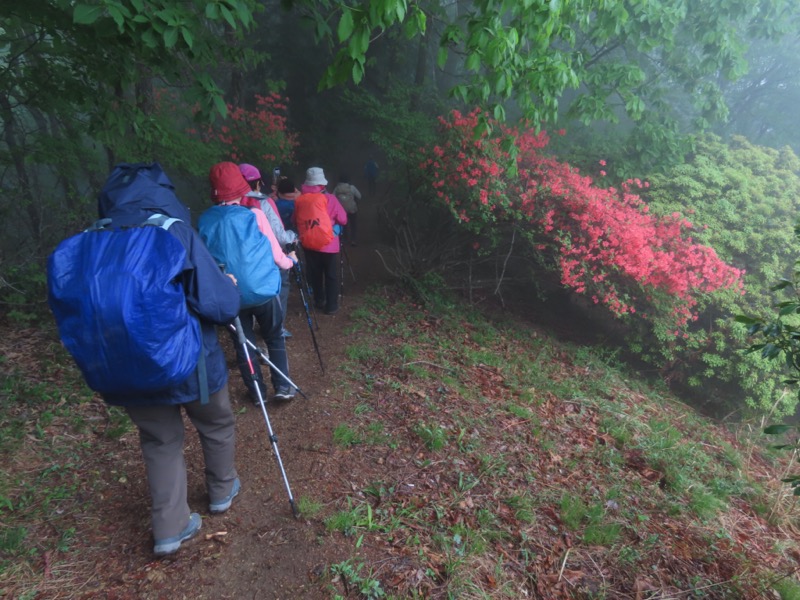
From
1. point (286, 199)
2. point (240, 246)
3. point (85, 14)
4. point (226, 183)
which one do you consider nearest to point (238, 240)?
point (240, 246)

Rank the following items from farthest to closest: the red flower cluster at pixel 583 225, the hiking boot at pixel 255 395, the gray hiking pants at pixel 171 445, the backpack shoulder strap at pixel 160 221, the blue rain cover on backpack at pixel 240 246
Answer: the red flower cluster at pixel 583 225, the hiking boot at pixel 255 395, the blue rain cover on backpack at pixel 240 246, the gray hiking pants at pixel 171 445, the backpack shoulder strap at pixel 160 221

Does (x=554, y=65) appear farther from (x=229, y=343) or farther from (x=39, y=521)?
(x=39, y=521)

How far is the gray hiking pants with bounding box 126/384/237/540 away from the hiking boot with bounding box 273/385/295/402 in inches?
54.7

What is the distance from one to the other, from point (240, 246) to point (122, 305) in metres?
1.23

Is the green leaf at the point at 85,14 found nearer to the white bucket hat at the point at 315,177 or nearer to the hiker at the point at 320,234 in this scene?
the hiker at the point at 320,234

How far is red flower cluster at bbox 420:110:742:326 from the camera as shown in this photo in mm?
6715

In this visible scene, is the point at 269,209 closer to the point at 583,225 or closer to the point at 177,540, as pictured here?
the point at 177,540

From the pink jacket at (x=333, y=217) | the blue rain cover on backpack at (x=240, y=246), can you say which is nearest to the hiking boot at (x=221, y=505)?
the blue rain cover on backpack at (x=240, y=246)

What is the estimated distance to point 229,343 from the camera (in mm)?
5582

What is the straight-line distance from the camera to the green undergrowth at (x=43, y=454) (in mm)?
2602

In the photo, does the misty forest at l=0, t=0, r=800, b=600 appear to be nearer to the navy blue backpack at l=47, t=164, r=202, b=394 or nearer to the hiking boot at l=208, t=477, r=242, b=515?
the hiking boot at l=208, t=477, r=242, b=515

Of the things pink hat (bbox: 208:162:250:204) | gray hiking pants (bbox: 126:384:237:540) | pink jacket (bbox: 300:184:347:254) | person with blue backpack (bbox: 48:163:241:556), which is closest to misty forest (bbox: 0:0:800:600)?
gray hiking pants (bbox: 126:384:237:540)

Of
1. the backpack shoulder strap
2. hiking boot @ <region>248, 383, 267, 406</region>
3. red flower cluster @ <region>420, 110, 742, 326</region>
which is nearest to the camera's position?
the backpack shoulder strap

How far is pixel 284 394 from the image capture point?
13.7 feet
